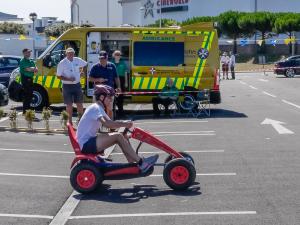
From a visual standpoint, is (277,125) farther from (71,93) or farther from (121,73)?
(121,73)

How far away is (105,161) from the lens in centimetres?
1013

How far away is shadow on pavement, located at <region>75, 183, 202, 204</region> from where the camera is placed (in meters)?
9.39

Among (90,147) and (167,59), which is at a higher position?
(167,59)

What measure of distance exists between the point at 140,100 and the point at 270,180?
34.4 ft

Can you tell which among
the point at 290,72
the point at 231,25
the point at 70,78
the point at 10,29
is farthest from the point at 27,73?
the point at 10,29

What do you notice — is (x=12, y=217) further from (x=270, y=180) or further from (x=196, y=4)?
(x=196, y=4)

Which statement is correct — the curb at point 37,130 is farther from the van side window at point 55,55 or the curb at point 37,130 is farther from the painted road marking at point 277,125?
the van side window at point 55,55

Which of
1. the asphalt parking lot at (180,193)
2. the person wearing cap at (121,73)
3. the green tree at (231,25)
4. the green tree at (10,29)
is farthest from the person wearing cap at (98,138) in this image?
the green tree at (10,29)

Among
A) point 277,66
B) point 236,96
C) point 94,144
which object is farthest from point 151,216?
point 277,66

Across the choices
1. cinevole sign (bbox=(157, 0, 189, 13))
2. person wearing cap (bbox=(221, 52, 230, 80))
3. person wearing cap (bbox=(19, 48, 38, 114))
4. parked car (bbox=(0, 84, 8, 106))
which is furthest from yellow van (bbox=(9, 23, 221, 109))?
cinevole sign (bbox=(157, 0, 189, 13))

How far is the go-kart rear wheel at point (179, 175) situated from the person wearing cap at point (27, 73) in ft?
33.7

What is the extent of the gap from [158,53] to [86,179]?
36.5ft

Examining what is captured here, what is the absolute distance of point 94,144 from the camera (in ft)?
32.7

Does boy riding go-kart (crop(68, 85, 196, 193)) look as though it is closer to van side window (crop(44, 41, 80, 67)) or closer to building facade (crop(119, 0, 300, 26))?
van side window (crop(44, 41, 80, 67))
